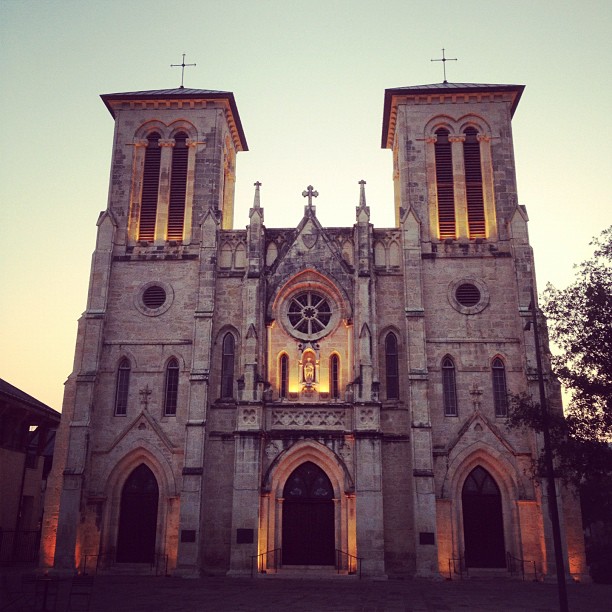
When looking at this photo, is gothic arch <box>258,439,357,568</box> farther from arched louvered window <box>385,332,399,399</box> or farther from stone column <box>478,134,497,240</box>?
stone column <box>478,134,497,240</box>

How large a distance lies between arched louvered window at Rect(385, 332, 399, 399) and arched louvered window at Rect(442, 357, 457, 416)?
2128mm

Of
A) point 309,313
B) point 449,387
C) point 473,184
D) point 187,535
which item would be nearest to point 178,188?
point 309,313

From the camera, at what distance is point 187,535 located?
91.2 ft

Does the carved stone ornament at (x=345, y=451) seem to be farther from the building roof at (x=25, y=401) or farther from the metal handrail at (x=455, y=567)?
the building roof at (x=25, y=401)

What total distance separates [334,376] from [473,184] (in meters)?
12.2

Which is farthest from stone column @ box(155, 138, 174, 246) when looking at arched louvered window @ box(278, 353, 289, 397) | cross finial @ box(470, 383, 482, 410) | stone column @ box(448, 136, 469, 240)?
cross finial @ box(470, 383, 482, 410)

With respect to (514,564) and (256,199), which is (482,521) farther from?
(256,199)

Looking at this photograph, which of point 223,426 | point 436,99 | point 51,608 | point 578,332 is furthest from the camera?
→ point 436,99

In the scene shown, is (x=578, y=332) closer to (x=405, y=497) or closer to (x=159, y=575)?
(x=405, y=497)

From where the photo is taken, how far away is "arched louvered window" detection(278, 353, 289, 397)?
3083 cm

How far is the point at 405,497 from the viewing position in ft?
Answer: 94.0

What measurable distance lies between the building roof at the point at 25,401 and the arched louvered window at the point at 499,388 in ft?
78.6

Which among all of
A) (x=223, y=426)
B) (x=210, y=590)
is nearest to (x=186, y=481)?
(x=223, y=426)

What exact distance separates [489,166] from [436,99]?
468 centimetres
